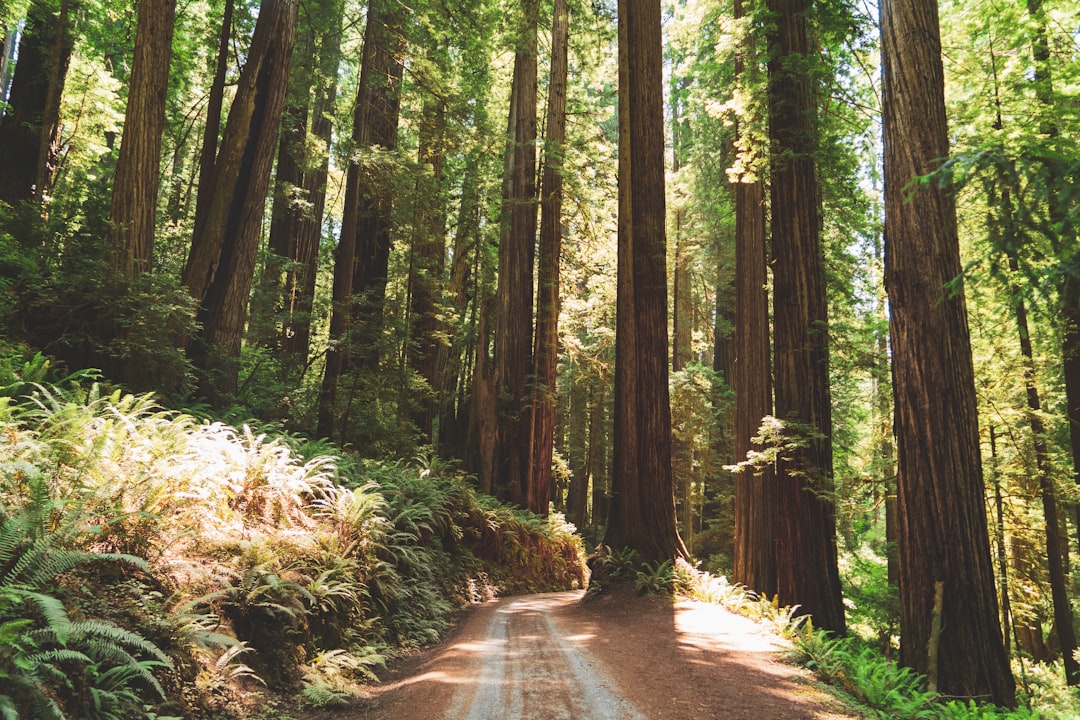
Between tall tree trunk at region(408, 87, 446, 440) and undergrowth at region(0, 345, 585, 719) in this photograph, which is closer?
undergrowth at region(0, 345, 585, 719)

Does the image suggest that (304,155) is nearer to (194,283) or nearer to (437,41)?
(437,41)

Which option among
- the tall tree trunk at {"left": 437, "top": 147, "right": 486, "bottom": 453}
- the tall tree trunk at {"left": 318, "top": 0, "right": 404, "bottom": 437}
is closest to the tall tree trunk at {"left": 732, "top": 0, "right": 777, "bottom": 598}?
the tall tree trunk at {"left": 437, "top": 147, "right": 486, "bottom": 453}

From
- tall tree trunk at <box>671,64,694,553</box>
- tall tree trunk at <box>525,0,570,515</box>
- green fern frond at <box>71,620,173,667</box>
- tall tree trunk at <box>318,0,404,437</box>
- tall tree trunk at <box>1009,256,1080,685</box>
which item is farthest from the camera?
tall tree trunk at <box>671,64,694,553</box>

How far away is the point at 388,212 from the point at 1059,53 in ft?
A: 49.0

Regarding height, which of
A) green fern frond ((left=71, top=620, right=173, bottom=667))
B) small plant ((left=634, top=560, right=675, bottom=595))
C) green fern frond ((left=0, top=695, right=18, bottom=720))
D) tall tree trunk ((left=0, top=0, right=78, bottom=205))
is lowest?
small plant ((left=634, top=560, right=675, bottom=595))

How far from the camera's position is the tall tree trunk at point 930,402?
515cm

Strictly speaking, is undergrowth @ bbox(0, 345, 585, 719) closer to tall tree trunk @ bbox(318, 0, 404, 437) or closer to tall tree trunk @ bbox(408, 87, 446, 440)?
tall tree trunk @ bbox(318, 0, 404, 437)

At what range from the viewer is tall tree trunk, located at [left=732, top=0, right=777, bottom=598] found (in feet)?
36.1

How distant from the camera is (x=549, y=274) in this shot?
50.6ft

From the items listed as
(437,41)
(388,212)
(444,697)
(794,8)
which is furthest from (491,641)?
(437,41)

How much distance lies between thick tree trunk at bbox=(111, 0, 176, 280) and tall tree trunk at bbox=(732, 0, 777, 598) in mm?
9938

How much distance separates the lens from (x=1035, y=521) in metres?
15.0

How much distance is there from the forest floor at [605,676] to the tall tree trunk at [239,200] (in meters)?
6.30

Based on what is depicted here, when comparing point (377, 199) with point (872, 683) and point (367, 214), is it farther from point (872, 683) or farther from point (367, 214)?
point (872, 683)
